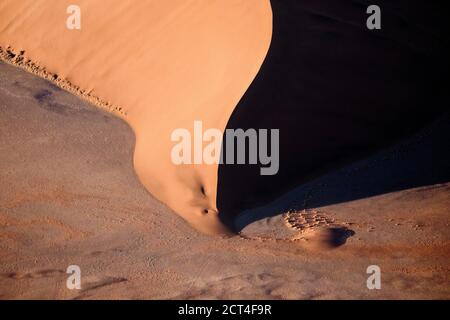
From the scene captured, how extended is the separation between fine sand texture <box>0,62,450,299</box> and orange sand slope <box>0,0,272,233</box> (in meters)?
0.22

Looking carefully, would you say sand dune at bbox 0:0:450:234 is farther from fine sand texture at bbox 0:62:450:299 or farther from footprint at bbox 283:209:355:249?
footprint at bbox 283:209:355:249

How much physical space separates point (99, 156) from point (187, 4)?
1637 millimetres

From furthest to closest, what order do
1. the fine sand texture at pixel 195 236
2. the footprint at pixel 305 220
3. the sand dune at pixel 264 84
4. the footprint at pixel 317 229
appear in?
the sand dune at pixel 264 84 → the footprint at pixel 305 220 → the footprint at pixel 317 229 → the fine sand texture at pixel 195 236

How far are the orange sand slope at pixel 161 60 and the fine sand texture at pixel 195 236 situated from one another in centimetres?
22

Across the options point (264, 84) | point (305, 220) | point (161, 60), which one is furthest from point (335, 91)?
point (161, 60)

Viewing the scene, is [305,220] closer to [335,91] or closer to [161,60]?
[335,91]

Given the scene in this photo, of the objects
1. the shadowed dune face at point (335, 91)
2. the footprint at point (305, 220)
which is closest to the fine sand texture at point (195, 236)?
the footprint at point (305, 220)

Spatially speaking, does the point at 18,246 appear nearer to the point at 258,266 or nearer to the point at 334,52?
the point at 258,266

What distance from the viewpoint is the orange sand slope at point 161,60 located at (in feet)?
13.2

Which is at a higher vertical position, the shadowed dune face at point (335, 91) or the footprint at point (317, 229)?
the shadowed dune face at point (335, 91)

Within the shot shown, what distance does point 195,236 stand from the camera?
12.1 feet

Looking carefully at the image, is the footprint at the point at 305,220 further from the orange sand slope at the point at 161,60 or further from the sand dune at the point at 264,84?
the orange sand slope at the point at 161,60

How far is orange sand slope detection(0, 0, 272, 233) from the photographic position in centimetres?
401

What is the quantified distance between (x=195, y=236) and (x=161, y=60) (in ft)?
6.11
